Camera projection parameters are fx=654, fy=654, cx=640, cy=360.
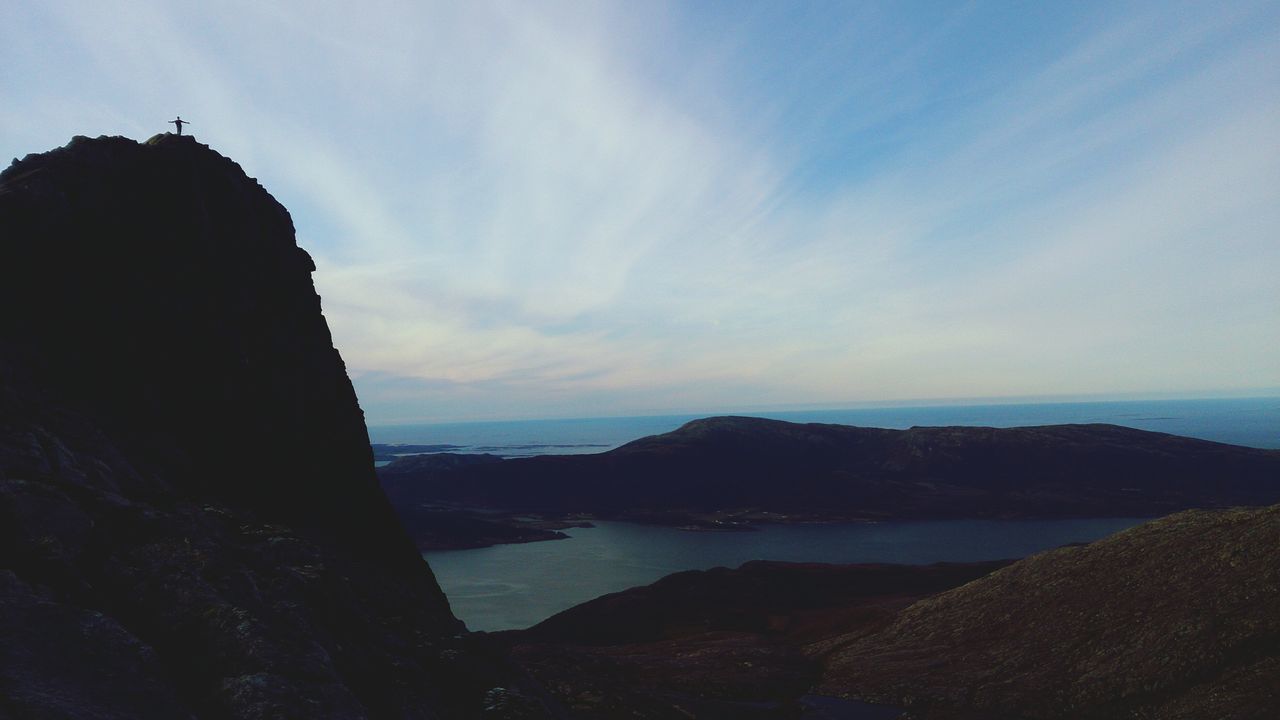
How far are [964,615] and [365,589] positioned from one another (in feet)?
164

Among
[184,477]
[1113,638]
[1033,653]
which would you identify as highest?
[184,477]

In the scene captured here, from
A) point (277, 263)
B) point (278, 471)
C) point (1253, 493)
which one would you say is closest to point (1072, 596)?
point (278, 471)

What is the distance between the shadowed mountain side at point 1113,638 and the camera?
34.0 metres

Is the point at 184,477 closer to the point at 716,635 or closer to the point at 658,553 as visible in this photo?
the point at 716,635

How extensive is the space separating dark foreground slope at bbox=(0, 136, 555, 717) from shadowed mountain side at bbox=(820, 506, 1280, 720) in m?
32.4

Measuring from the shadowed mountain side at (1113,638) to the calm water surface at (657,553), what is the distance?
6079 centimetres

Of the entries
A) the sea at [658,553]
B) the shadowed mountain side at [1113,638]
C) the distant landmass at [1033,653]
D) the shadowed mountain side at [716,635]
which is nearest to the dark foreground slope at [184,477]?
the shadowed mountain side at [716,635]

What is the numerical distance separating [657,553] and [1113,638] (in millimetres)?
118238

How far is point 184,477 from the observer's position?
84.6 ft

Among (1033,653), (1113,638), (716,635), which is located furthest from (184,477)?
(716,635)

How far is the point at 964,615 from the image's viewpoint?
55188mm

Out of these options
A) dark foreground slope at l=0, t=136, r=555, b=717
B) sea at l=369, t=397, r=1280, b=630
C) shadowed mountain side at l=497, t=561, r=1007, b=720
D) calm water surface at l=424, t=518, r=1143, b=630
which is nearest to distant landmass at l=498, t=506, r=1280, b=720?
shadowed mountain side at l=497, t=561, r=1007, b=720

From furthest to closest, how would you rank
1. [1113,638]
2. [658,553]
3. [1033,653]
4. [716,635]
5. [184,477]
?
[658,553] < [716,635] < [1033,653] < [1113,638] < [184,477]

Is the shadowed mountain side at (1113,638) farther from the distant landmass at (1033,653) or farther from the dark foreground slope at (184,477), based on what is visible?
the dark foreground slope at (184,477)
